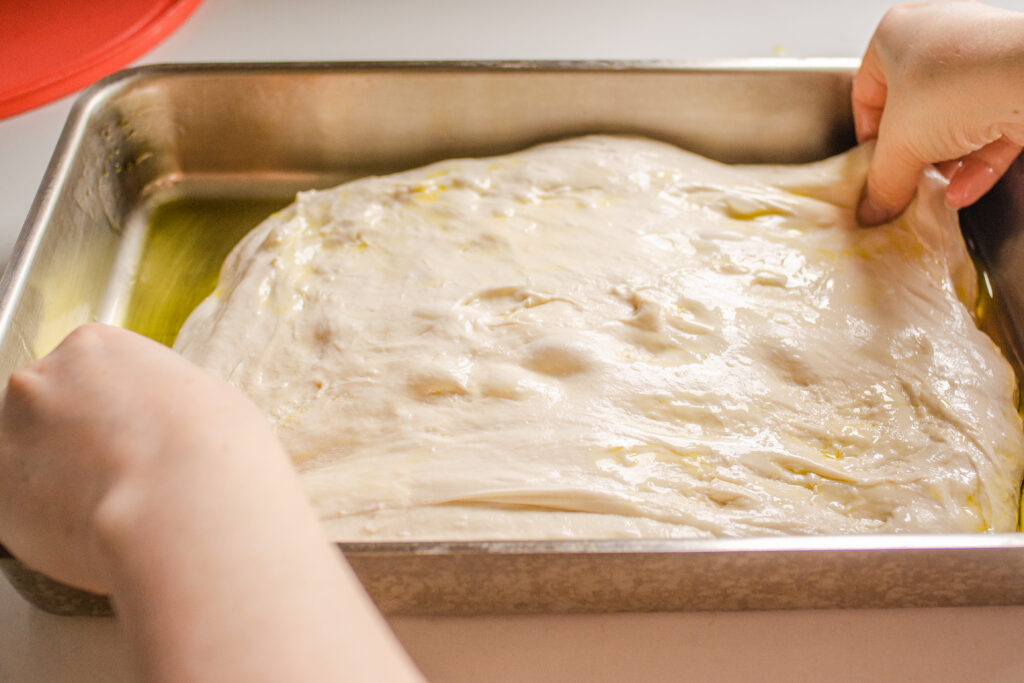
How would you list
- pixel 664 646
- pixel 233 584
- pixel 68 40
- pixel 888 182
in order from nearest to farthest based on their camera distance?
pixel 233 584 < pixel 664 646 < pixel 888 182 < pixel 68 40

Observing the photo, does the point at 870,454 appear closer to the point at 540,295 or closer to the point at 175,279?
the point at 540,295

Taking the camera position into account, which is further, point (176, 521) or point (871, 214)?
point (871, 214)

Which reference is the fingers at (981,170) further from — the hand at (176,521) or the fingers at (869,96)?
the hand at (176,521)

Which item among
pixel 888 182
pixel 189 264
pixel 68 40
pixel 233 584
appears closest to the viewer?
pixel 233 584

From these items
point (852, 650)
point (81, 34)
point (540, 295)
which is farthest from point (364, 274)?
point (81, 34)

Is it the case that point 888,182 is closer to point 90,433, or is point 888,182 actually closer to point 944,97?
point 944,97

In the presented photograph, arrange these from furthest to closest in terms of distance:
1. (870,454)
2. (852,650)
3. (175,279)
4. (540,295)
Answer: (175,279), (540,295), (870,454), (852,650)

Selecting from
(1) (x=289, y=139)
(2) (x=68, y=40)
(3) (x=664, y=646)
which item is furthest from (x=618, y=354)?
(2) (x=68, y=40)
